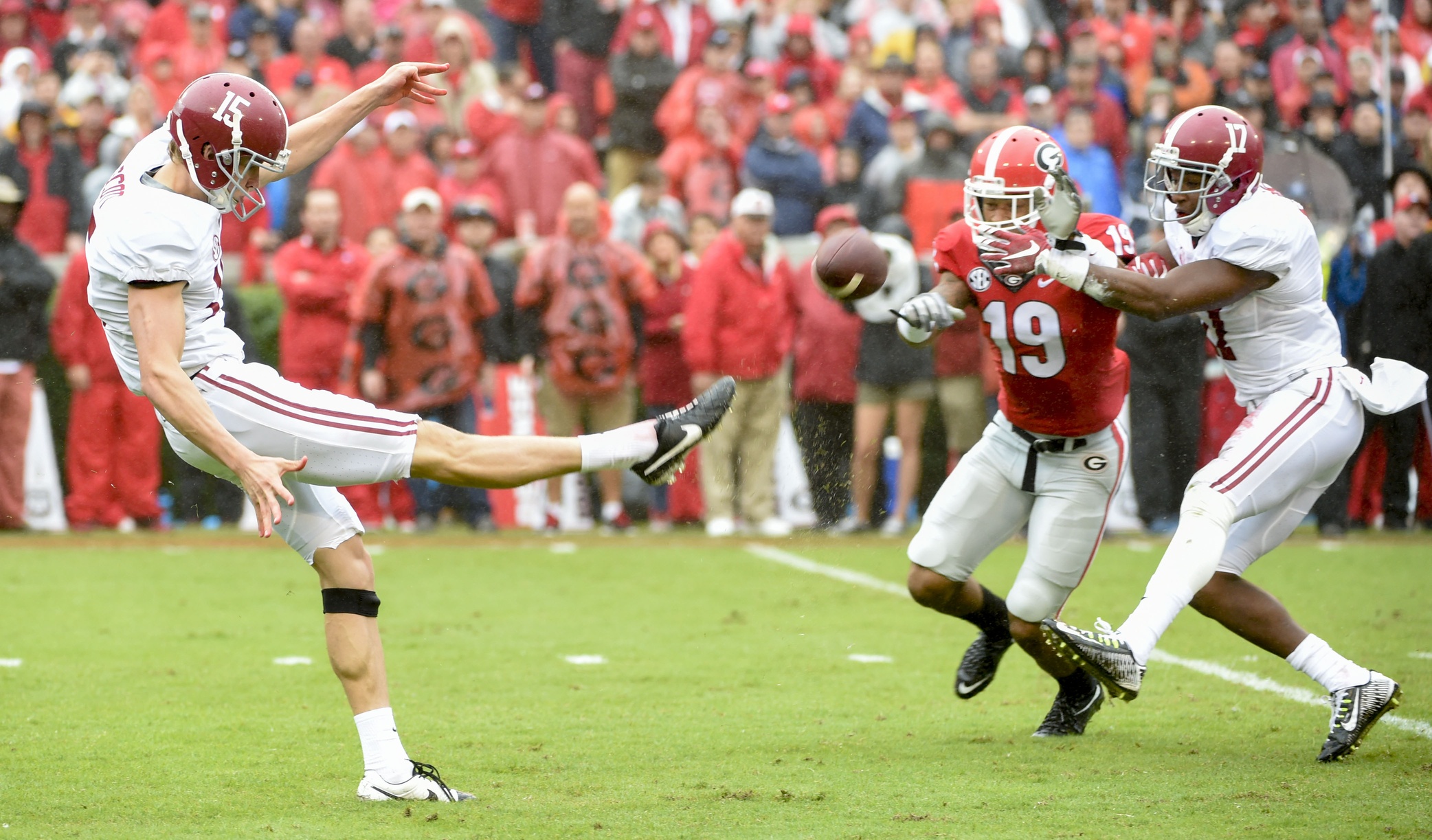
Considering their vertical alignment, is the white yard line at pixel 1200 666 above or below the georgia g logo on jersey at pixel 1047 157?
below

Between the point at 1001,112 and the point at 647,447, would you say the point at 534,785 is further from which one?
the point at 1001,112

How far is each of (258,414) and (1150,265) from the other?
265 cm

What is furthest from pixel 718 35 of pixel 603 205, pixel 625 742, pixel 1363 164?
pixel 625 742

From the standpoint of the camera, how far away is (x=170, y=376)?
→ 3857 millimetres

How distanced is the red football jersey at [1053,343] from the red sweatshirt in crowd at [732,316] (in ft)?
16.3

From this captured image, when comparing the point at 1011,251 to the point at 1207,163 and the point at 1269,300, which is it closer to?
the point at 1207,163

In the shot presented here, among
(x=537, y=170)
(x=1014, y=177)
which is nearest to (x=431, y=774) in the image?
(x=1014, y=177)

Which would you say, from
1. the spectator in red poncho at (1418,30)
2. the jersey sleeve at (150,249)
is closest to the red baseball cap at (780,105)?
the spectator in red poncho at (1418,30)

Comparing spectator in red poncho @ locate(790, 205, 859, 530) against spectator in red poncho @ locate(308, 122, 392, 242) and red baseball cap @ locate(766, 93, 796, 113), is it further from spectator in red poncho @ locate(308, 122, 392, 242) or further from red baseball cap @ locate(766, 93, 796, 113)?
spectator in red poncho @ locate(308, 122, 392, 242)

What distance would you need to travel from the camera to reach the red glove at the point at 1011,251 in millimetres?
4848

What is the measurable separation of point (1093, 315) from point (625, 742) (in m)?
1.92

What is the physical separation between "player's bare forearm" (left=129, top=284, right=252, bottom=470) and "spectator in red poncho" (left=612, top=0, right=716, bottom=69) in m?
9.22

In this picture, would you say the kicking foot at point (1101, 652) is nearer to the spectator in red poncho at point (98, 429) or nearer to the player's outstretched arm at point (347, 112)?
the player's outstretched arm at point (347, 112)

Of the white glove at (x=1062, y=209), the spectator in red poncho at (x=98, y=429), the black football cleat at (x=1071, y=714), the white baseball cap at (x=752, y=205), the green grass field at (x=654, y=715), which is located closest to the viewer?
the green grass field at (x=654, y=715)
